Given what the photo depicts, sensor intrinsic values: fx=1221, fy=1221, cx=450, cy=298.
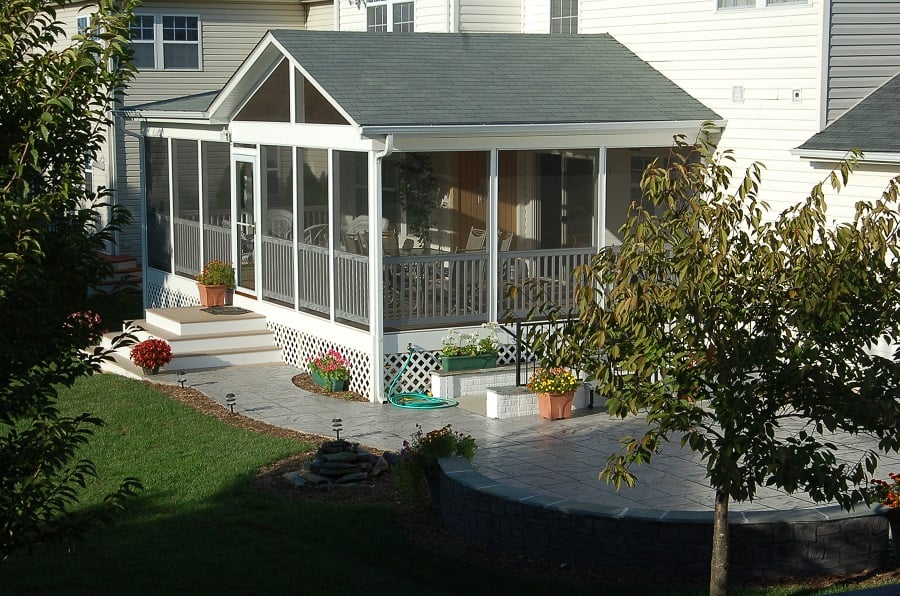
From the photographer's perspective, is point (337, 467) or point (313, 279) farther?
point (313, 279)

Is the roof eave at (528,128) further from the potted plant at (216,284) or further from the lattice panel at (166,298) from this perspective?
the lattice panel at (166,298)

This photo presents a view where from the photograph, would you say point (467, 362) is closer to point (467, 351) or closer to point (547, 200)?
point (467, 351)

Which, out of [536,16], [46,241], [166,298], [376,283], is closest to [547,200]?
[536,16]

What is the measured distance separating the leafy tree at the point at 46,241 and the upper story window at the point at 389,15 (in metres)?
15.6

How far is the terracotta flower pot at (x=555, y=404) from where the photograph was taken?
540 inches

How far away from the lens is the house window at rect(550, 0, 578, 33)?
63.8ft

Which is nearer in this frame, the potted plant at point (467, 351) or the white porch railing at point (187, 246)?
the potted plant at point (467, 351)

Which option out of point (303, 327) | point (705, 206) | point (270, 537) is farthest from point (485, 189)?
point (705, 206)

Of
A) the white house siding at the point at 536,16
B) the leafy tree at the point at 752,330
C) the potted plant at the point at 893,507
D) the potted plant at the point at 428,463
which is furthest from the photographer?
the white house siding at the point at 536,16

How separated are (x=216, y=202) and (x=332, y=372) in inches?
254

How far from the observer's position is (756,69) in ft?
51.0

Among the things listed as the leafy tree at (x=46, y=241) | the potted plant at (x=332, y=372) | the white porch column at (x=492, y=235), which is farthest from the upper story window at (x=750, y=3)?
the leafy tree at (x=46, y=241)

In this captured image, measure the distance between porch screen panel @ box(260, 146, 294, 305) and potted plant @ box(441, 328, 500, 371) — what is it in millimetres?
2884

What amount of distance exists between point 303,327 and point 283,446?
415 cm
